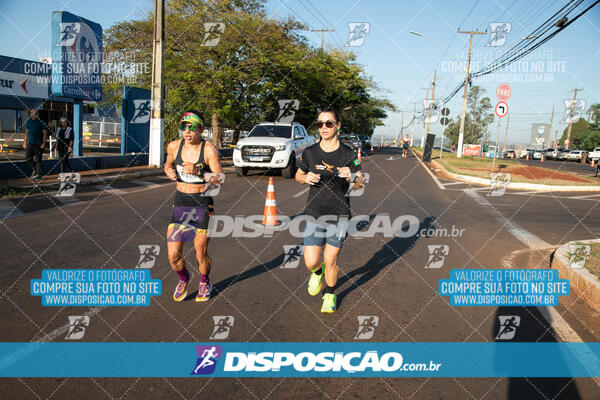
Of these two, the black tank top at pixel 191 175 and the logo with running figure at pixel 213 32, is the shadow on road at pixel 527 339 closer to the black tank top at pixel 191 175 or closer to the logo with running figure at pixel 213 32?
the black tank top at pixel 191 175

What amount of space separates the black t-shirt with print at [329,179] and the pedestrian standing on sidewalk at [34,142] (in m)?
10.7

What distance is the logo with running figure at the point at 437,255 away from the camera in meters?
6.28

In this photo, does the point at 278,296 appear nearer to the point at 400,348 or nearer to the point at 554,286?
the point at 400,348

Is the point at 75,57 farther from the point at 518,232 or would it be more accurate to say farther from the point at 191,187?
the point at 518,232

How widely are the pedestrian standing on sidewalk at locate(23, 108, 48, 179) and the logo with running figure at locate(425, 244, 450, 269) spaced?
10.8 m

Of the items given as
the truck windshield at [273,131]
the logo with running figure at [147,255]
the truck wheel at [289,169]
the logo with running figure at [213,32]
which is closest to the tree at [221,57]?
the logo with running figure at [213,32]

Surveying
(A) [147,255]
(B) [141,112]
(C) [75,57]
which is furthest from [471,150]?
(A) [147,255]

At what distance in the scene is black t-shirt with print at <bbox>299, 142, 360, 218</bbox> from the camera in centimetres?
436

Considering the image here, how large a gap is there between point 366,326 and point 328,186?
1362 mm

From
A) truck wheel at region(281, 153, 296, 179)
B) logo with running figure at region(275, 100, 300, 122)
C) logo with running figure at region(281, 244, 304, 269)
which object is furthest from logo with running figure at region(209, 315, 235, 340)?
logo with running figure at region(275, 100, 300, 122)

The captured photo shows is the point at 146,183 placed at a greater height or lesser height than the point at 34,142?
lesser

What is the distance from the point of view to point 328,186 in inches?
173

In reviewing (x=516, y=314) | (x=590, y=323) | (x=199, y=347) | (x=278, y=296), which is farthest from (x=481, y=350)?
(x=199, y=347)

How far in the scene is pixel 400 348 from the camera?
374 centimetres
